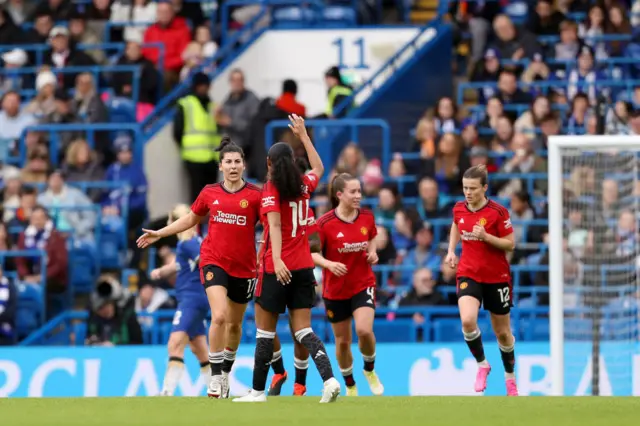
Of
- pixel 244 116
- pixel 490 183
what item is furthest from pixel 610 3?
pixel 244 116

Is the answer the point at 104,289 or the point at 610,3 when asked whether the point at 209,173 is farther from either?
the point at 610,3

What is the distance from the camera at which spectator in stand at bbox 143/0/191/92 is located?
24.0 meters

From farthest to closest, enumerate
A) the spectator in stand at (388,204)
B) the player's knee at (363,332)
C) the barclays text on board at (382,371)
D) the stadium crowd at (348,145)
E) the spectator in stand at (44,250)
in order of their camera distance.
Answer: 1. the spectator in stand at (44,250)
2. the spectator in stand at (388,204)
3. the stadium crowd at (348,145)
4. the barclays text on board at (382,371)
5. the player's knee at (363,332)

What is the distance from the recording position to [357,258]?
15016 mm

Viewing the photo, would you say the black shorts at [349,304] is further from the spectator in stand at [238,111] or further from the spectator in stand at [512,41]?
the spectator in stand at [512,41]

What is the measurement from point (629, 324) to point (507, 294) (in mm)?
3412

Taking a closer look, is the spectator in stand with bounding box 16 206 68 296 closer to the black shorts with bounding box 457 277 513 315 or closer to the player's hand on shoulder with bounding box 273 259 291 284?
the black shorts with bounding box 457 277 513 315

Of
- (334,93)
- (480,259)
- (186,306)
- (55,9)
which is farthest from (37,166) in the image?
(480,259)

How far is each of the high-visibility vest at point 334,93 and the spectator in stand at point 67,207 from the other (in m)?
3.37

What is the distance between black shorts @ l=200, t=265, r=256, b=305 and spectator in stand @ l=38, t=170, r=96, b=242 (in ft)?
25.7

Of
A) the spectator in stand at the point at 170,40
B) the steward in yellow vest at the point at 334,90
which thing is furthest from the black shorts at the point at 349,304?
the spectator in stand at the point at 170,40

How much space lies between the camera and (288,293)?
12.8 metres

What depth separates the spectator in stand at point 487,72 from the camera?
22.1 meters

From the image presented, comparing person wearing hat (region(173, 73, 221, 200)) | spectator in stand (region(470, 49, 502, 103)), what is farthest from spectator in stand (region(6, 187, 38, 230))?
spectator in stand (region(470, 49, 502, 103))
